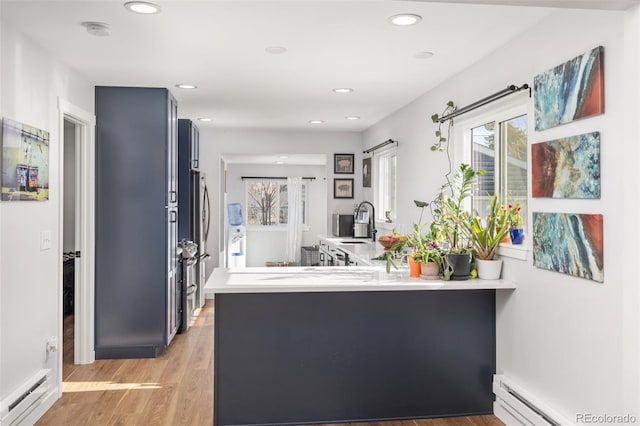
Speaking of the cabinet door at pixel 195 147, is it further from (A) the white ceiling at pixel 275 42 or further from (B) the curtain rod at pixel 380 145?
(B) the curtain rod at pixel 380 145

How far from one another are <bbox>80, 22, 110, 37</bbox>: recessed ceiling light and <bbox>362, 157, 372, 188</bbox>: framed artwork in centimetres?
430

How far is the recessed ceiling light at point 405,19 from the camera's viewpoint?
8.92 ft

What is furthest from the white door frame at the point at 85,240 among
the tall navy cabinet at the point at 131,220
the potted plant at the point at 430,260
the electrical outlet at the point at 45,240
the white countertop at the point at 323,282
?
the potted plant at the point at 430,260

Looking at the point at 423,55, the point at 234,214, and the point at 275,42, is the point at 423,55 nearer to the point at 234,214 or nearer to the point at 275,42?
the point at 275,42

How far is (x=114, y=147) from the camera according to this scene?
14.7 ft

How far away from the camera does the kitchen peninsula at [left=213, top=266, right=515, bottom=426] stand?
3.08 metres

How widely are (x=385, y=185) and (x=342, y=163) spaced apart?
39.3 inches

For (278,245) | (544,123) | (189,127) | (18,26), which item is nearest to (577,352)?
(544,123)

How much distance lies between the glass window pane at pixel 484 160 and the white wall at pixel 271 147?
137 inches

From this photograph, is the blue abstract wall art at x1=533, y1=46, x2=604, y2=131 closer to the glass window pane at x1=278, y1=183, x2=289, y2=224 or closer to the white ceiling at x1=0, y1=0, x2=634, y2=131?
the white ceiling at x1=0, y1=0, x2=634, y2=131

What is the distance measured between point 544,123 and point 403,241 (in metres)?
1.11

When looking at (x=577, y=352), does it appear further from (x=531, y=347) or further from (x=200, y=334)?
(x=200, y=334)

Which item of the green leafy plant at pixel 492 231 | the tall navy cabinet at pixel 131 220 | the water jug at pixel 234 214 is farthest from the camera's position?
the water jug at pixel 234 214

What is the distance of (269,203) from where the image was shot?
11164mm
